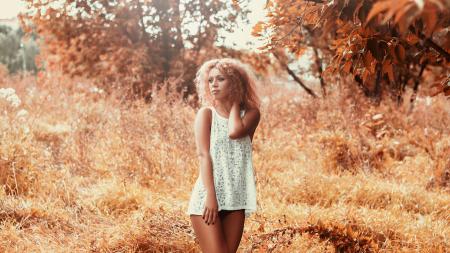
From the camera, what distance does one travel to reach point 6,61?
38.8 m

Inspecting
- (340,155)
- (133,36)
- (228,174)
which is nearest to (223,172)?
(228,174)

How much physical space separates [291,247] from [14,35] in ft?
137

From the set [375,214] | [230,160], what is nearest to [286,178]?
[375,214]

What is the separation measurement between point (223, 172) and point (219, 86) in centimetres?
44

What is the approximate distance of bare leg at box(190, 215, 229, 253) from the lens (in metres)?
2.51

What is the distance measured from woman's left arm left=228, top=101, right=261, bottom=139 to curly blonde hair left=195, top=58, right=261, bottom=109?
9 cm

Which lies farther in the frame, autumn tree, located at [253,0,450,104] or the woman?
the woman

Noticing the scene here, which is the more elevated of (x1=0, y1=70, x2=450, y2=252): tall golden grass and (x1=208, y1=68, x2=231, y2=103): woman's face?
(x1=208, y1=68, x2=231, y2=103): woman's face

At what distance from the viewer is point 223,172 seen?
101 inches

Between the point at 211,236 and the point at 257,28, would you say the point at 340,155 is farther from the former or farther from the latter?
the point at 211,236

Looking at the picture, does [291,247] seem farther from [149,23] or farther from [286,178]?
[149,23]

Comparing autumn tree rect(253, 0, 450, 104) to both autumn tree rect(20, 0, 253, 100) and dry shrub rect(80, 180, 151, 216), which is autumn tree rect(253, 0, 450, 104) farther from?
autumn tree rect(20, 0, 253, 100)

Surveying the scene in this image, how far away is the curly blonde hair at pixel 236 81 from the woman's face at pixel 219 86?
0.07ft

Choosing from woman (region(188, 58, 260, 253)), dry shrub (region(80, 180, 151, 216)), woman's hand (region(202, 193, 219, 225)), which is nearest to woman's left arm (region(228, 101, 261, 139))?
woman (region(188, 58, 260, 253))
